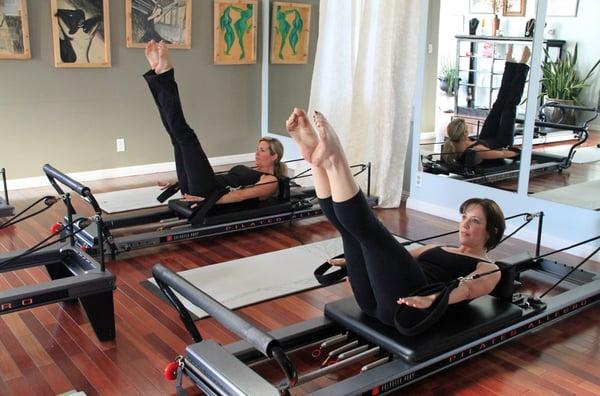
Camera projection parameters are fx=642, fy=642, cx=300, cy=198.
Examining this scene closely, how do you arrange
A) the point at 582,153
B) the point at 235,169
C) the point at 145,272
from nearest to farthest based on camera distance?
the point at 145,272 → the point at 582,153 → the point at 235,169

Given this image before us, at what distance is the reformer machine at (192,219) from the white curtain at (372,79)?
2.92ft

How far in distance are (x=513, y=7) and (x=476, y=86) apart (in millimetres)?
548

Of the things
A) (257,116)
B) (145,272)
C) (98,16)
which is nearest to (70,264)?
(145,272)

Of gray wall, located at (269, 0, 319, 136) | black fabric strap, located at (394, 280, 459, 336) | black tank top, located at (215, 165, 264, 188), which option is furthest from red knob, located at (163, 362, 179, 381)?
gray wall, located at (269, 0, 319, 136)

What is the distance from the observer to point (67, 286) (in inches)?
99.4

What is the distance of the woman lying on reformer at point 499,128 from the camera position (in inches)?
161

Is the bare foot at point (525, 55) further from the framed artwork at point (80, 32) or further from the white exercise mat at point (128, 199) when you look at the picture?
the framed artwork at point (80, 32)

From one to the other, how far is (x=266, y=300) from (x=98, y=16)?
3.31 meters

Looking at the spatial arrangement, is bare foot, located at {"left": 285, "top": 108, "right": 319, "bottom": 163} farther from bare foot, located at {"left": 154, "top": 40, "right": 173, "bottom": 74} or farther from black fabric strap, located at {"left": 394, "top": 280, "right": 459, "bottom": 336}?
bare foot, located at {"left": 154, "top": 40, "right": 173, "bottom": 74}

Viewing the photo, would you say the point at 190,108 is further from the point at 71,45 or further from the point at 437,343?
the point at 437,343

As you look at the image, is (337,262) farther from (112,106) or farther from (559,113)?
(112,106)

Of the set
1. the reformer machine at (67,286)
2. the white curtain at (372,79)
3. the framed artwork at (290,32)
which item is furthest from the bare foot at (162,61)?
the framed artwork at (290,32)

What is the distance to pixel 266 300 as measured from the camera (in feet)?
10.4

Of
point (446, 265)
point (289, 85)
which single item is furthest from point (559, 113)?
point (289, 85)
